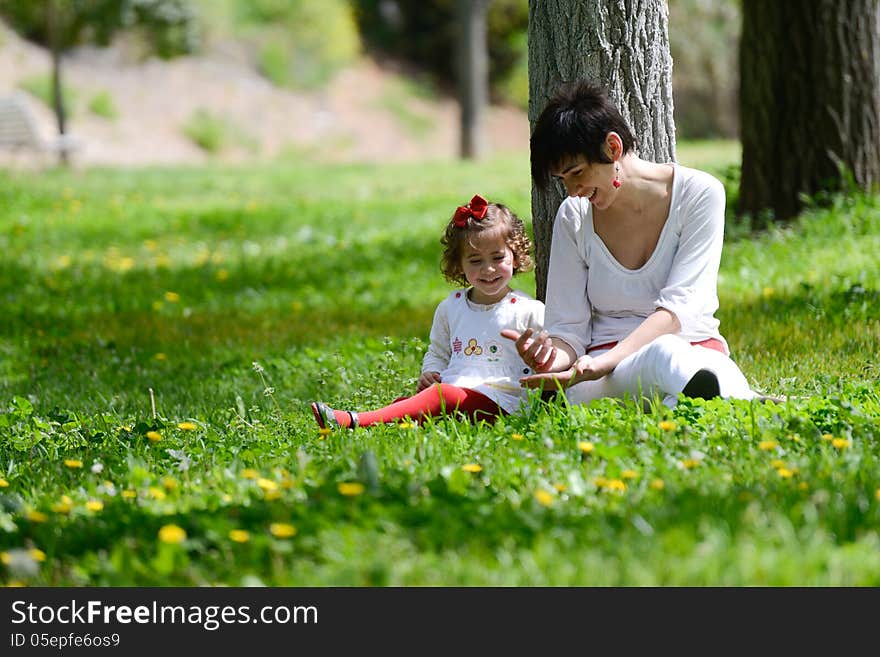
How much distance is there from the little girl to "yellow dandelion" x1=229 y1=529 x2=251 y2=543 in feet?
4.75

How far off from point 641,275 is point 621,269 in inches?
3.1

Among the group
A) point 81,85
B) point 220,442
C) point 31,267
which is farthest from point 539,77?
point 81,85

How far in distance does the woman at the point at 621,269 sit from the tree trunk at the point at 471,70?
59.0ft

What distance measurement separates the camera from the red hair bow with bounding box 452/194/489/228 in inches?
172

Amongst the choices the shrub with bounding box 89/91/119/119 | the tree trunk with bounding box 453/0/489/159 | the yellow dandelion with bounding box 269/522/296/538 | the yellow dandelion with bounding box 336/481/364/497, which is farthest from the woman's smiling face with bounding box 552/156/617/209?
the shrub with bounding box 89/91/119/119

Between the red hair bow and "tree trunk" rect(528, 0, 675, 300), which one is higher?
"tree trunk" rect(528, 0, 675, 300)

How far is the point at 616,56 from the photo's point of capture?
4629 millimetres

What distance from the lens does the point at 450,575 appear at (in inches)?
96.5

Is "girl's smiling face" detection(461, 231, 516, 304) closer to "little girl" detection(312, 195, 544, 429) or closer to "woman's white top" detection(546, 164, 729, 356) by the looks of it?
"little girl" detection(312, 195, 544, 429)
